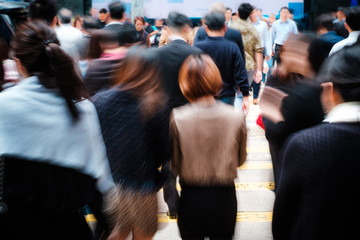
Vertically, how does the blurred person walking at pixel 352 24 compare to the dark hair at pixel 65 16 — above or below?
below

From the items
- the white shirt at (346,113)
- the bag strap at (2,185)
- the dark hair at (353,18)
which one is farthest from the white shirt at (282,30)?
the bag strap at (2,185)

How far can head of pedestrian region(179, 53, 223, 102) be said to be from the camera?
264 centimetres

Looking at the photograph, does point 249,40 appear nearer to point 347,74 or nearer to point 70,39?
point 70,39

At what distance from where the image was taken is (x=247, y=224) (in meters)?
4.27

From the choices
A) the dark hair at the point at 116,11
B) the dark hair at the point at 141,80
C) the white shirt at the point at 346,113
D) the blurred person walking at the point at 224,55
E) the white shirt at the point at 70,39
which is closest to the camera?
the white shirt at the point at 346,113

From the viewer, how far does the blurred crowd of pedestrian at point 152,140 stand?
1.71 metres

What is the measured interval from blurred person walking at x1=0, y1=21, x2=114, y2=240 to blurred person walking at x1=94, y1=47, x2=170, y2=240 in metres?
0.42

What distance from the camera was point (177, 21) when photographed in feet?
14.5

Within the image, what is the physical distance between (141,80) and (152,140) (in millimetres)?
419

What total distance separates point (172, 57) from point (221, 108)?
156 cm

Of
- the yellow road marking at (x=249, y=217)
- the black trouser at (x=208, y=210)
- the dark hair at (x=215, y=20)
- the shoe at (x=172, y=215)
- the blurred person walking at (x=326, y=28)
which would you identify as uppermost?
the dark hair at (x=215, y=20)

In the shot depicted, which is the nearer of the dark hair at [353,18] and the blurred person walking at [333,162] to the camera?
the blurred person walking at [333,162]

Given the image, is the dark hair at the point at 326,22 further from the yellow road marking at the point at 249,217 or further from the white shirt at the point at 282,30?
the white shirt at the point at 282,30

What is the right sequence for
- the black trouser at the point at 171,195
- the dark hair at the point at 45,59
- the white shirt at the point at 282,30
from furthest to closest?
the white shirt at the point at 282,30 → the black trouser at the point at 171,195 → the dark hair at the point at 45,59
